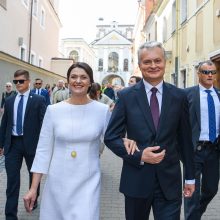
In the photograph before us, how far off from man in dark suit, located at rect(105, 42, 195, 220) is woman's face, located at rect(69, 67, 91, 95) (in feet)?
1.35

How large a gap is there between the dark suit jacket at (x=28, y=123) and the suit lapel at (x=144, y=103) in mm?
2405

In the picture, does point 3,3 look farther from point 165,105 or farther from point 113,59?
point 113,59

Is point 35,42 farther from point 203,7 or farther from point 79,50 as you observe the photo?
point 79,50

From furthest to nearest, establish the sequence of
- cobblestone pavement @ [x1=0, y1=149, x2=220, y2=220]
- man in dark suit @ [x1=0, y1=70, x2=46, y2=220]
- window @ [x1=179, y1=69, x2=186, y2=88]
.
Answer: window @ [x1=179, y1=69, x2=186, y2=88] < cobblestone pavement @ [x1=0, y1=149, x2=220, y2=220] < man in dark suit @ [x1=0, y1=70, x2=46, y2=220]

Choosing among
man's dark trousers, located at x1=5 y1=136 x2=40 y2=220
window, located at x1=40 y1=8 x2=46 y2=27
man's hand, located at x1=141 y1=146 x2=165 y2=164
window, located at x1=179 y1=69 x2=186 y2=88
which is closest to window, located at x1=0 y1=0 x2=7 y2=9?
window, located at x1=179 y1=69 x2=186 y2=88

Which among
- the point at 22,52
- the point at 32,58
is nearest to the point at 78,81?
the point at 22,52

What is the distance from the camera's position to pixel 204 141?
457 centimetres

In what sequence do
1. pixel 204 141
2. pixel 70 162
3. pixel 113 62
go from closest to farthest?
1. pixel 70 162
2. pixel 204 141
3. pixel 113 62

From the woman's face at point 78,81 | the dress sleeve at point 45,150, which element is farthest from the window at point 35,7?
the dress sleeve at point 45,150

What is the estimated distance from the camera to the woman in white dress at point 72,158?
3.18 m

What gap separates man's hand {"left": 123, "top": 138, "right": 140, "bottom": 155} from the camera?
114 inches

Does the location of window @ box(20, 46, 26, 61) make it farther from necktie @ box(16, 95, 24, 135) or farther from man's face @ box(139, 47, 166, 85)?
man's face @ box(139, 47, 166, 85)

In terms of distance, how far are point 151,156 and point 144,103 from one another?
0.40 meters

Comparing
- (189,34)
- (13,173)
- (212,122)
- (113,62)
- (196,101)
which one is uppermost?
(113,62)
